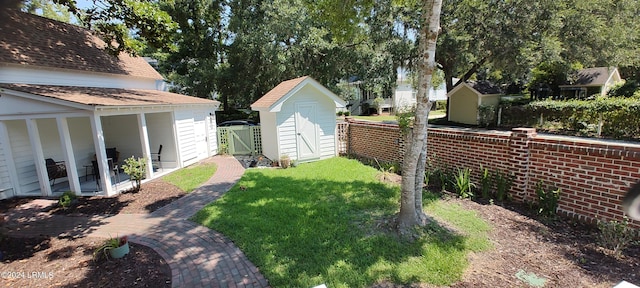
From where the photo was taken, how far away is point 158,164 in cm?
1158

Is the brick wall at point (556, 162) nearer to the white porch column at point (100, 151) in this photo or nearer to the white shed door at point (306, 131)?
the white shed door at point (306, 131)

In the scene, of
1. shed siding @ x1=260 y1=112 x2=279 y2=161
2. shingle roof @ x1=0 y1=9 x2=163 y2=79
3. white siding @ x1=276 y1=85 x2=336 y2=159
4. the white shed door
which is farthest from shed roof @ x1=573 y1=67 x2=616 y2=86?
shingle roof @ x1=0 y1=9 x2=163 y2=79

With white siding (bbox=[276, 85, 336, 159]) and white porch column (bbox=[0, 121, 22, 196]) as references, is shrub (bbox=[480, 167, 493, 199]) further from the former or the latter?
white porch column (bbox=[0, 121, 22, 196])

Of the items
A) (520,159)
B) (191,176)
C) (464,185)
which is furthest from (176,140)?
(520,159)

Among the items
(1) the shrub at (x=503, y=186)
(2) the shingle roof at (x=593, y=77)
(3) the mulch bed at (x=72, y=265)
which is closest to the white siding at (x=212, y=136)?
(3) the mulch bed at (x=72, y=265)

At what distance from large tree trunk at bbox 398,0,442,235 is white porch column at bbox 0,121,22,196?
10585 mm

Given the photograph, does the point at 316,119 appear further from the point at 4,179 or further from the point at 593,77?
the point at 593,77

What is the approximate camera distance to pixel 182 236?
18.3 feet

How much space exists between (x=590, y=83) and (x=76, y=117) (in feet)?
109

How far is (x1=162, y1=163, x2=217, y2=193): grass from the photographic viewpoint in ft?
29.1

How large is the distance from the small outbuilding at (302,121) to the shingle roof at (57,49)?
19.8 feet

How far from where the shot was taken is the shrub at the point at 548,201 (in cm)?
540

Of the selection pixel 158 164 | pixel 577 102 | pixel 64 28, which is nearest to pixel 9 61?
pixel 64 28

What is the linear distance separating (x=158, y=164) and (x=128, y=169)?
3534 mm
